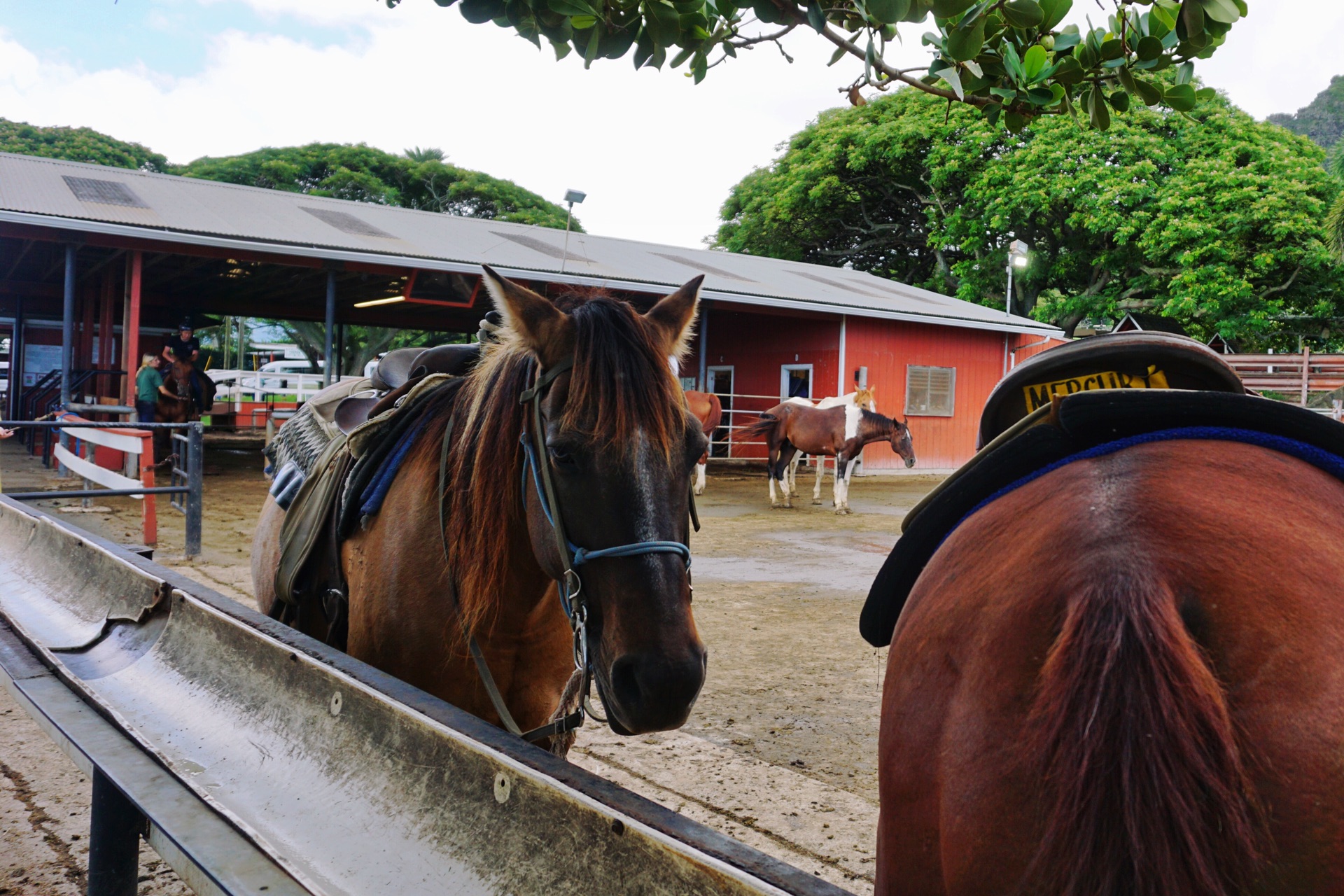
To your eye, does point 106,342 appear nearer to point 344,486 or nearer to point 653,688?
point 344,486

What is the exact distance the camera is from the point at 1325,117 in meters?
61.2

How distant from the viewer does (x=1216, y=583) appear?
2.77 ft

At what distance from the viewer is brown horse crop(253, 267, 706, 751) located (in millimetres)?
1601

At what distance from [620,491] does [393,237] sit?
47.4ft

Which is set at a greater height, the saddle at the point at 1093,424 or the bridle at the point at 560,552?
the saddle at the point at 1093,424

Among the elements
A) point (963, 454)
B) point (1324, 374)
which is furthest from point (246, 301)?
point (1324, 374)

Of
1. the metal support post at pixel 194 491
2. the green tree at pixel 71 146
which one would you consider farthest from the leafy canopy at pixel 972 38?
the green tree at pixel 71 146

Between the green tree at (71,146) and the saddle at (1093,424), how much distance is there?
4502cm

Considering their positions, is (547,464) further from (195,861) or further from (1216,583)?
(1216,583)

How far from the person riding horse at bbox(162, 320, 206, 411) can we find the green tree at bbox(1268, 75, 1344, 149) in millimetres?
71201

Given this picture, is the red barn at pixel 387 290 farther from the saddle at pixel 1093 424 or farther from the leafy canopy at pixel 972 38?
→ the saddle at pixel 1093 424

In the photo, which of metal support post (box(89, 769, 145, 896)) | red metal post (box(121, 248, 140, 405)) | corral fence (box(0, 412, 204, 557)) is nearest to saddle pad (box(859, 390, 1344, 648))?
metal support post (box(89, 769, 145, 896))

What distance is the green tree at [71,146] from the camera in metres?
36.8

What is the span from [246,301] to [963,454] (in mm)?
17546
